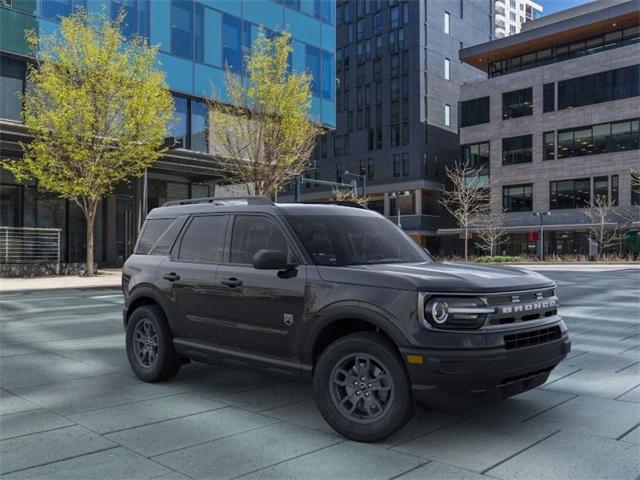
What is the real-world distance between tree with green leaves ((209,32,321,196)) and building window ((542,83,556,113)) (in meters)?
40.0

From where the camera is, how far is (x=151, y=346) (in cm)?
633

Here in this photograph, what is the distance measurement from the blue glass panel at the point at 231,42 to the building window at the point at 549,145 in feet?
128

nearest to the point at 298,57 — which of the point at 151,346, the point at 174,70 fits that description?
the point at 174,70

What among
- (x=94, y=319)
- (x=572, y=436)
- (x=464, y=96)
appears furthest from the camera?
(x=464, y=96)

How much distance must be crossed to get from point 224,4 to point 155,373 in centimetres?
2695

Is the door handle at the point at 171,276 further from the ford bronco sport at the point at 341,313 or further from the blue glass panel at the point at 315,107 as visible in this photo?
the blue glass panel at the point at 315,107

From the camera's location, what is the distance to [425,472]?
3.88 meters

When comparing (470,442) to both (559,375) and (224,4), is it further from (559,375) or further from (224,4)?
(224,4)

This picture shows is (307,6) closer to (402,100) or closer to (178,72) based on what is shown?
(178,72)

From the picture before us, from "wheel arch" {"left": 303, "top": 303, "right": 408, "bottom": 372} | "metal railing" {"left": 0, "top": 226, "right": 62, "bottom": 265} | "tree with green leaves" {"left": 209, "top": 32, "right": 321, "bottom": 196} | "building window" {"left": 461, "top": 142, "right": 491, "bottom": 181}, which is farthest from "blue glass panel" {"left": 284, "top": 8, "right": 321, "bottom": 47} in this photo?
"building window" {"left": 461, "top": 142, "right": 491, "bottom": 181}

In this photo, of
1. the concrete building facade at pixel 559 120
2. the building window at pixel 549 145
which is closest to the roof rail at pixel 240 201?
the concrete building facade at pixel 559 120

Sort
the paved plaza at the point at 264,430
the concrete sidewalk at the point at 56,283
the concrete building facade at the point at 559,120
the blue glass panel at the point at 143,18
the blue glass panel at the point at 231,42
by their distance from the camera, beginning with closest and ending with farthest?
1. the paved plaza at the point at 264,430
2. the concrete sidewalk at the point at 56,283
3. the blue glass panel at the point at 143,18
4. the blue glass panel at the point at 231,42
5. the concrete building facade at the point at 559,120

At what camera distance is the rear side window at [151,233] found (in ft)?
22.0

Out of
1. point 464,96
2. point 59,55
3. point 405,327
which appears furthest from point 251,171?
point 464,96
